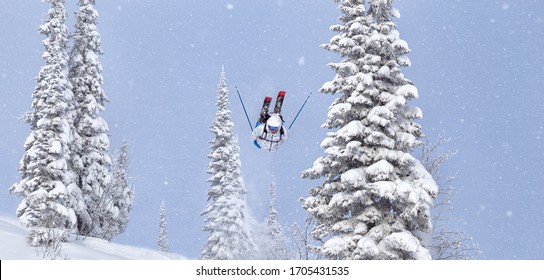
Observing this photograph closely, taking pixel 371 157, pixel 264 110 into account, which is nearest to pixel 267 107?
pixel 264 110

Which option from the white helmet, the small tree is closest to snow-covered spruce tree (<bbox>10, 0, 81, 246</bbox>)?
the white helmet

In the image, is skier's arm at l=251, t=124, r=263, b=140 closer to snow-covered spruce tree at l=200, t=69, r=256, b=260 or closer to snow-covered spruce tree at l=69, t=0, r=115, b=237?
snow-covered spruce tree at l=69, t=0, r=115, b=237

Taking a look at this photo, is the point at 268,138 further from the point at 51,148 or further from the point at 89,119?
the point at 89,119

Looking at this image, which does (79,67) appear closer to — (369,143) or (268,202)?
(369,143)

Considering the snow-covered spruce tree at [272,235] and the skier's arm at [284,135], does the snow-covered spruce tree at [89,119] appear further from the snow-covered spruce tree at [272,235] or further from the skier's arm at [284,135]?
the snow-covered spruce tree at [272,235]

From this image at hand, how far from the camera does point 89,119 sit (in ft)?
97.0

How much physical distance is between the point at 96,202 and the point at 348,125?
17407mm

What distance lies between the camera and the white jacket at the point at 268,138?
20.5 m

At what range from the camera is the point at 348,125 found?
57.4 feet

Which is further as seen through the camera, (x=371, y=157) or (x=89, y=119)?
(x=89, y=119)

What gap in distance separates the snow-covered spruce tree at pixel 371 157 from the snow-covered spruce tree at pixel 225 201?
61.9 ft

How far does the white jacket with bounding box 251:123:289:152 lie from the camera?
20484 millimetres

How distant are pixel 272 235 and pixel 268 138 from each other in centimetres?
3074

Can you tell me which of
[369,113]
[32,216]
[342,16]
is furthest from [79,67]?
[369,113]
